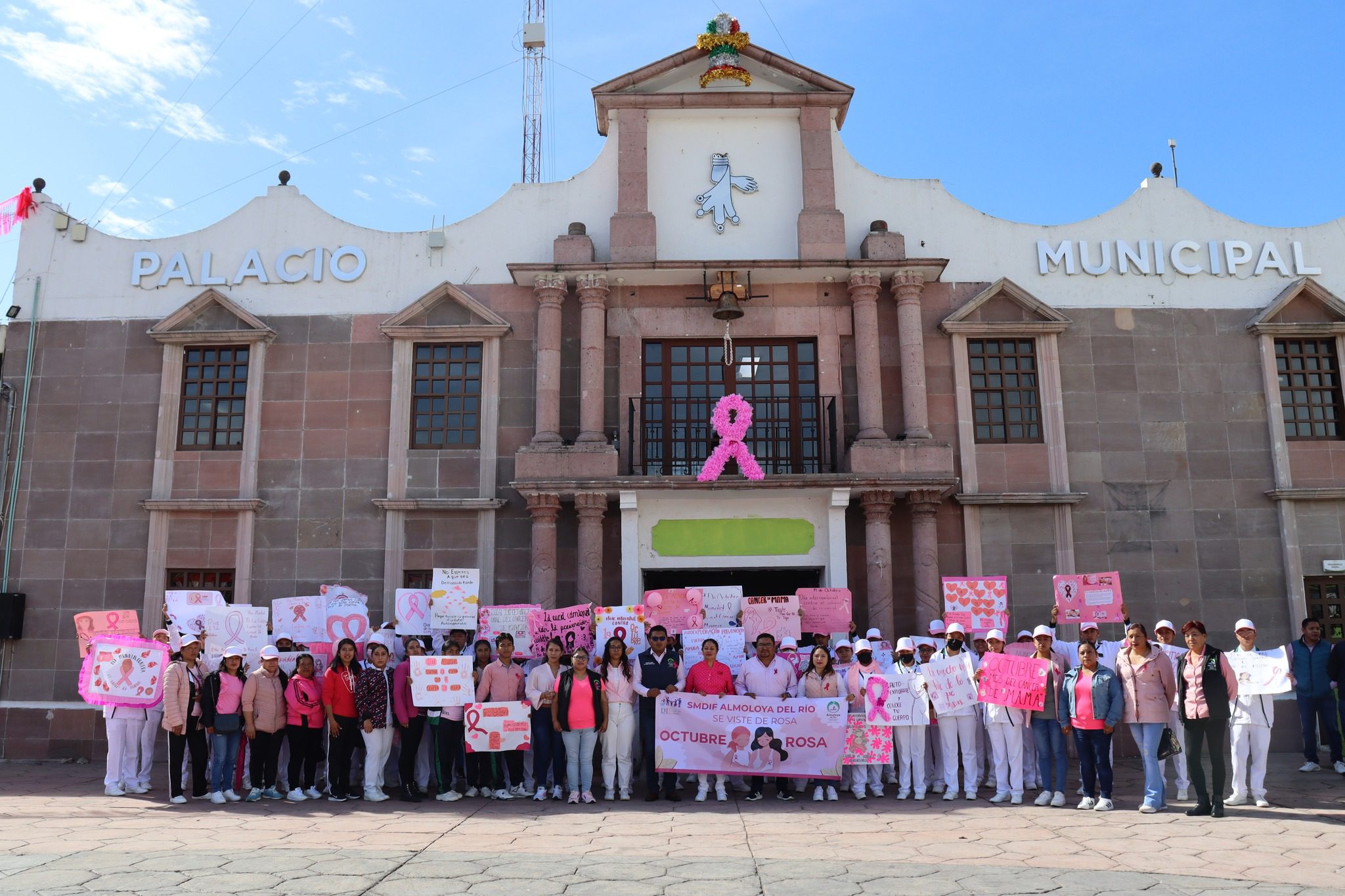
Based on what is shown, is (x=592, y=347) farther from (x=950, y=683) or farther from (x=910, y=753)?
(x=910, y=753)

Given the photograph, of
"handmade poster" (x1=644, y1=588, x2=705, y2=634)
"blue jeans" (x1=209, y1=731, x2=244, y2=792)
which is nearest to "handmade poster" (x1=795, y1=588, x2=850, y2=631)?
"handmade poster" (x1=644, y1=588, x2=705, y2=634)

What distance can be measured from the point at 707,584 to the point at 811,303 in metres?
5.00

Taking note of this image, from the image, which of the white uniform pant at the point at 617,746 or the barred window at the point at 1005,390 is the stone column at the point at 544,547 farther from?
the barred window at the point at 1005,390

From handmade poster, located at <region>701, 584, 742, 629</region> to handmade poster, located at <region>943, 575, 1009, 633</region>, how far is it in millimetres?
2956

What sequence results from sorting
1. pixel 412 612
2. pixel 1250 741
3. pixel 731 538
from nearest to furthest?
1. pixel 1250 741
2. pixel 412 612
3. pixel 731 538

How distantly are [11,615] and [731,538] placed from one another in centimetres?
1126

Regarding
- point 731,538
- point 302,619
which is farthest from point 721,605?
point 302,619

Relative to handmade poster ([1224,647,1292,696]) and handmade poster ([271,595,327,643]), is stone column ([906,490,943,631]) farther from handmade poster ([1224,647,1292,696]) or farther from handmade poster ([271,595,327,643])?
handmade poster ([271,595,327,643])

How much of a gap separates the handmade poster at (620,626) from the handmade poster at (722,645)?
23.6 inches

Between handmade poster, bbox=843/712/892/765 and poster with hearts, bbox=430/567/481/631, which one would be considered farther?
poster with hearts, bbox=430/567/481/631

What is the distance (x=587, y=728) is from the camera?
1129 centimetres

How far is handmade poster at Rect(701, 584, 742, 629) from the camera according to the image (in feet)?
46.7

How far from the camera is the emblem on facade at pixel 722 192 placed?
57.7 feet

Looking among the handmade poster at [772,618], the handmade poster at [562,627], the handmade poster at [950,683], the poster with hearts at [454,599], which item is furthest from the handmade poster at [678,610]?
the handmade poster at [950,683]
